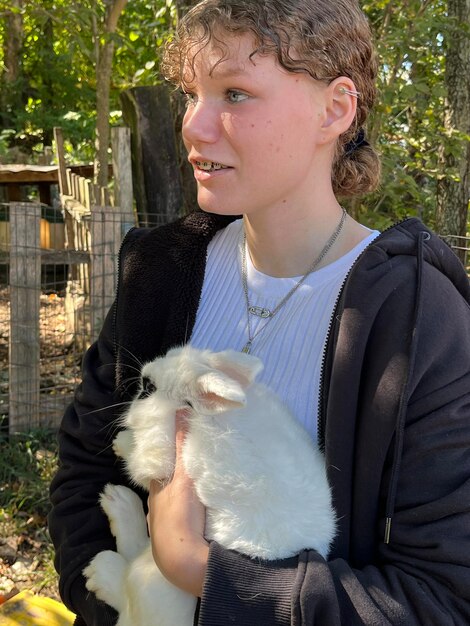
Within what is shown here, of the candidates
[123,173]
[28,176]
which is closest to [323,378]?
[123,173]

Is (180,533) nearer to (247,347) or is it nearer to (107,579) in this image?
(107,579)

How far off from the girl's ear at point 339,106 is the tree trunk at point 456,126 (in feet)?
17.5

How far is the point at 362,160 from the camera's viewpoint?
6.82 feet

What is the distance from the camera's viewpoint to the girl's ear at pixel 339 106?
181 cm

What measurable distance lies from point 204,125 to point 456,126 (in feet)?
21.6

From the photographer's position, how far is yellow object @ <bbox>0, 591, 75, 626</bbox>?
10.1 ft

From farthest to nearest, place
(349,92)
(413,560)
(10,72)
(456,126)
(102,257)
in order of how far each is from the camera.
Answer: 1. (10,72)
2. (456,126)
3. (102,257)
4. (349,92)
5. (413,560)

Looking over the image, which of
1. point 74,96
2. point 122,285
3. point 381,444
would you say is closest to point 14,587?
point 122,285

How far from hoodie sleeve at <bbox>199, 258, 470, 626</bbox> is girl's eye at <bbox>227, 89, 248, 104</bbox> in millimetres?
678

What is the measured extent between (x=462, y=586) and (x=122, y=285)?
1221 mm

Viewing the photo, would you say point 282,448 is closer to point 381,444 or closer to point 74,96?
point 381,444

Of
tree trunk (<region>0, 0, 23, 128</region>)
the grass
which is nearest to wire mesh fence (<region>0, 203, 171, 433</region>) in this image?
the grass

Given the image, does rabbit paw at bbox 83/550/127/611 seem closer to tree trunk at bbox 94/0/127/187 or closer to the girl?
the girl

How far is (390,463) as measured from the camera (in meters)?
1.51
